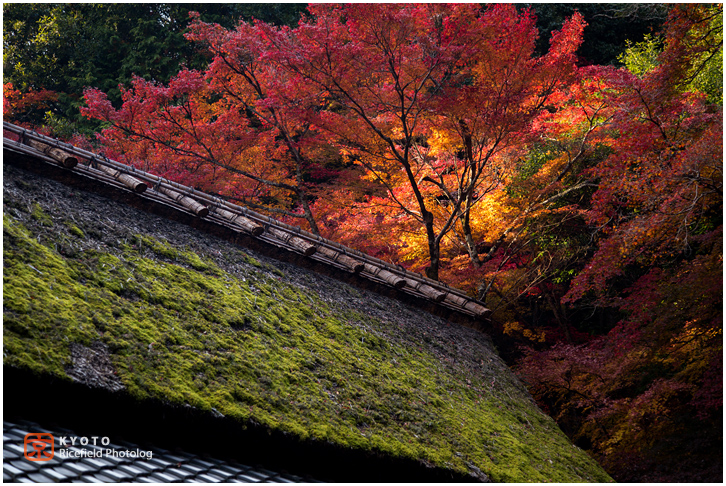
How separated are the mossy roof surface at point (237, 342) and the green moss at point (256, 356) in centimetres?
1

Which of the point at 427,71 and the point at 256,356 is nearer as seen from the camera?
the point at 256,356

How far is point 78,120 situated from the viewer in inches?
685

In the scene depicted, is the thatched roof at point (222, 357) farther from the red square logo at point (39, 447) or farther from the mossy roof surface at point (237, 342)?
the red square logo at point (39, 447)

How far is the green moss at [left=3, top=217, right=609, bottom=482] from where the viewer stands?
2.97 meters

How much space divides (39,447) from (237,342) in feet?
5.38

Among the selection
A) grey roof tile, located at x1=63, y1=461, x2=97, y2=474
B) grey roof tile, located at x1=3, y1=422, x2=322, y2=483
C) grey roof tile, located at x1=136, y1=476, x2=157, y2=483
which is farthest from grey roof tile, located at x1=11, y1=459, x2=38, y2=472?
grey roof tile, located at x1=136, y1=476, x2=157, y2=483

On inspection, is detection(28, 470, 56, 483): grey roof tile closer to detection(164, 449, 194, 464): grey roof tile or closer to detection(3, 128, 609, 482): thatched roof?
detection(3, 128, 609, 482): thatched roof

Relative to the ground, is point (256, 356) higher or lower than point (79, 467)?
higher

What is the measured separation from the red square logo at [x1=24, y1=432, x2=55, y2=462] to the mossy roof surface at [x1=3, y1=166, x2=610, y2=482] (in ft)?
1.07

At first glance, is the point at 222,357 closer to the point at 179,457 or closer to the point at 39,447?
the point at 179,457

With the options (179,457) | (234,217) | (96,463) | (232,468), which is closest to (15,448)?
(96,463)

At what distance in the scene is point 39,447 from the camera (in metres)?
2.45

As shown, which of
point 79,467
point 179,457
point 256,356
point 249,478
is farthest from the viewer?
point 256,356

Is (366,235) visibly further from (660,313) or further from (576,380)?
(660,313)
